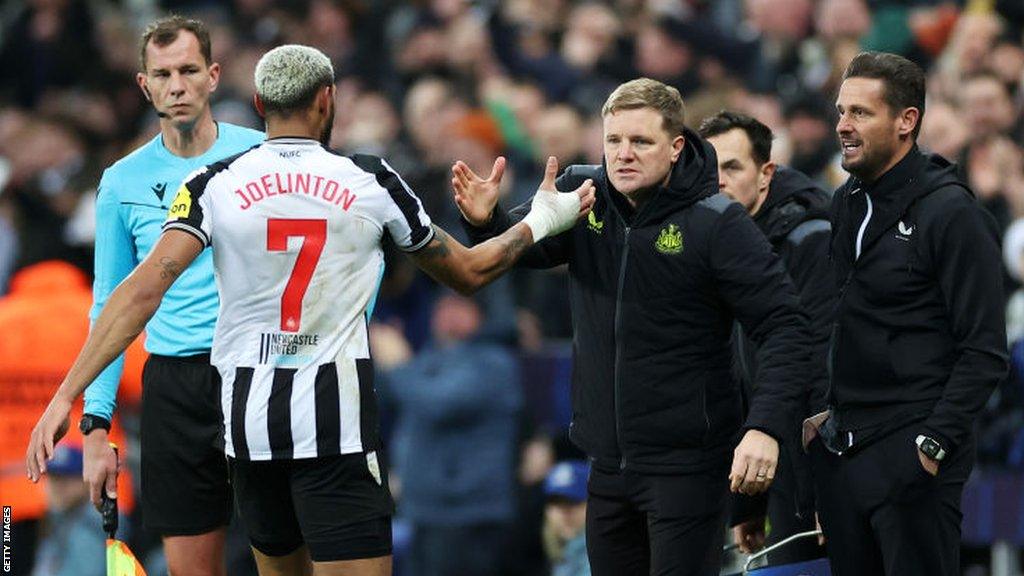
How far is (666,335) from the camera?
6.32 metres

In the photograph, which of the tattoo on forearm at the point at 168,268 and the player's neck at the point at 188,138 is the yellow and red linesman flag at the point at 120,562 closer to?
the tattoo on forearm at the point at 168,268

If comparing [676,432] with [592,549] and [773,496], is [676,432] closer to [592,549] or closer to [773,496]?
[592,549]

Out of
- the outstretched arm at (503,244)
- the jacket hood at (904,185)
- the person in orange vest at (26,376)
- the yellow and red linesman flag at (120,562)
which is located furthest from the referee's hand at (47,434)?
the person in orange vest at (26,376)

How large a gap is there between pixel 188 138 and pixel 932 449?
9.32ft

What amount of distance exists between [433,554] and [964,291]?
540cm

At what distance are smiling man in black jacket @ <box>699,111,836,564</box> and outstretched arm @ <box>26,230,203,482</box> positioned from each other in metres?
2.24

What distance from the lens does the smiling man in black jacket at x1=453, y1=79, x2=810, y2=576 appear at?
20.6 ft

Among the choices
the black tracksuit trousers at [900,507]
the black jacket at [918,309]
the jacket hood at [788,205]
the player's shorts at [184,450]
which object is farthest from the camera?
the jacket hood at [788,205]

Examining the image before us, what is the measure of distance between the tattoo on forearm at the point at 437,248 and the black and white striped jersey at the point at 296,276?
5 cm

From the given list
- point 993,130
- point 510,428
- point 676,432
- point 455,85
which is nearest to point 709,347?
point 676,432

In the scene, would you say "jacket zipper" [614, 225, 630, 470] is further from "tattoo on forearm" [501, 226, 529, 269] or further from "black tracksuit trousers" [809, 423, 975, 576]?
"black tracksuit trousers" [809, 423, 975, 576]

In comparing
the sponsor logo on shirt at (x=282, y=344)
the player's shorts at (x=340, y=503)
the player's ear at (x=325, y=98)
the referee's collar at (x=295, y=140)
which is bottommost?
the player's shorts at (x=340, y=503)

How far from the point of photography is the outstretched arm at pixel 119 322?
5898 mm

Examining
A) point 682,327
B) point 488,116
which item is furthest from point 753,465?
point 488,116
